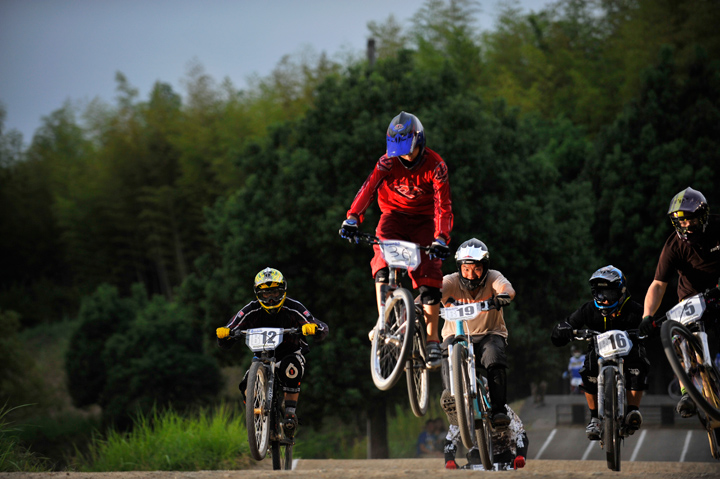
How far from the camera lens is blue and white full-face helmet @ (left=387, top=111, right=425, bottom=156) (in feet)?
27.6

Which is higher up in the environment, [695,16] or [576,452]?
[695,16]

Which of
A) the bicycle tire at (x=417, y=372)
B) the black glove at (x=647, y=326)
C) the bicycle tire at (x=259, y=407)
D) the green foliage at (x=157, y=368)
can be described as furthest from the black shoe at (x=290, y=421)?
the green foliage at (x=157, y=368)

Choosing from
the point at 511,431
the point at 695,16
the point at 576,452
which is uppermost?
the point at 695,16

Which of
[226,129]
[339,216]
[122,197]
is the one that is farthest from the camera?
[122,197]

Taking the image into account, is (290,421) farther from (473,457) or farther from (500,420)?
(500,420)

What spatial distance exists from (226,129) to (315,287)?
24.0 metres

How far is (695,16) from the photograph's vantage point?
35344mm

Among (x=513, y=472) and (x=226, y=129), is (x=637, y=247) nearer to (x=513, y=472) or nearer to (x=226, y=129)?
(x=513, y=472)

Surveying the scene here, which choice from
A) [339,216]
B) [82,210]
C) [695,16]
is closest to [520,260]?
[339,216]

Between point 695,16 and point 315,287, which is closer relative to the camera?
point 315,287

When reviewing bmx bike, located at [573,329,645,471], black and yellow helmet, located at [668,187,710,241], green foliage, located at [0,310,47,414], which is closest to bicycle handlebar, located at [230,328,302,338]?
bmx bike, located at [573,329,645,471]

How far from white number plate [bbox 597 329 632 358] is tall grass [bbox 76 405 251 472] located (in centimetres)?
728

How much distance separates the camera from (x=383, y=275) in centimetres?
863

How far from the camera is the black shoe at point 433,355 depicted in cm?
849
